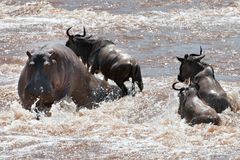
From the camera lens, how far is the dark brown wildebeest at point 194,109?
10.8 meters

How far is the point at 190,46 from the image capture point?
68.4ft

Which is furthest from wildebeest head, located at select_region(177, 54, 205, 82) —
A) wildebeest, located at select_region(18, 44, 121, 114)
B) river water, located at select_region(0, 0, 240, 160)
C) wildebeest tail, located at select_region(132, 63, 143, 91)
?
wildebeest, located at select_region(18, 44, 121, 114)

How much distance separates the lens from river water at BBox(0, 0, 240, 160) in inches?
375

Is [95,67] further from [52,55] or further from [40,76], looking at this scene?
[40,76]

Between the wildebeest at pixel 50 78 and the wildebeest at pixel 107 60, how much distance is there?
152cm

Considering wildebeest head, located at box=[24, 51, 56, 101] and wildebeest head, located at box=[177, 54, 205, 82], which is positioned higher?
wildebeest head, located at box=[24, 51, 56, 101]

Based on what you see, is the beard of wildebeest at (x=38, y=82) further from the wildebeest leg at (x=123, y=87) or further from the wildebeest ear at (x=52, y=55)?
the wildebeest leg at (x=123, y=87)

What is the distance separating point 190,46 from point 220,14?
21.6ft

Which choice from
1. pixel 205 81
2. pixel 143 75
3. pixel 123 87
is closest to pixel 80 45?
pixel 143 75

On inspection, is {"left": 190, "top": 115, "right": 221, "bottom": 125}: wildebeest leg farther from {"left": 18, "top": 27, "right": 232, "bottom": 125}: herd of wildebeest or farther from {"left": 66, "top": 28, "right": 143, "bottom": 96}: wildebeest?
{"left": 66, "top": 28, "right": 143, "bottom": 96}: wildebeest

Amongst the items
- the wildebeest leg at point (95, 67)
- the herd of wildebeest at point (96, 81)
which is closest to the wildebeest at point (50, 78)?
the herd of wildebeest at point (96, 81)

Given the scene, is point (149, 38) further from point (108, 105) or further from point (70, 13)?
point (108, 105)

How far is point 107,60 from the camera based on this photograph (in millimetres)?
14953

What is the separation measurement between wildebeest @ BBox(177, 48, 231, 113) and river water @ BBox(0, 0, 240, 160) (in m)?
0.28
